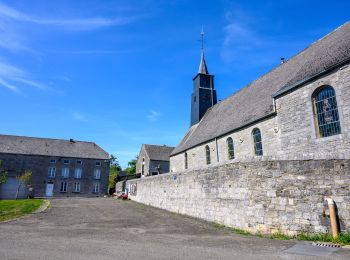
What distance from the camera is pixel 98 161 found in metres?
45.7

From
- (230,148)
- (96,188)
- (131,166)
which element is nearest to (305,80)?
(230,148)

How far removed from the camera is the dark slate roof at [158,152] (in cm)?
4084

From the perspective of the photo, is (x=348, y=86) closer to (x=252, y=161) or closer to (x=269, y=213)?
(x=252, y=161)

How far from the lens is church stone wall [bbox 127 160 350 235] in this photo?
325 inches

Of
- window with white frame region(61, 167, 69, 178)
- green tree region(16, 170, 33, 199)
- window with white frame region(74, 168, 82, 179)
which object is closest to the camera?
green tree region(16, 170, 33, 199)

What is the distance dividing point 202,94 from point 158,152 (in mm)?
14691

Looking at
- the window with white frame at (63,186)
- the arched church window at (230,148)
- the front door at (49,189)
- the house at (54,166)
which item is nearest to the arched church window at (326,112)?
the arched church window at (230,148)

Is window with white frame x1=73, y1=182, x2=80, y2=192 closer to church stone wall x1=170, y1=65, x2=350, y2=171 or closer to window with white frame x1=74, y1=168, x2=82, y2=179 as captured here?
window with white frame x1=74, y1=168, x2=82, y2=179

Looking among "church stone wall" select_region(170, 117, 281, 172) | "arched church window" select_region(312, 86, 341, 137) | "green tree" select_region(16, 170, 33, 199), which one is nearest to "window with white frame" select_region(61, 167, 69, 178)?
"green tree" select_region(16, 170, 33, 199)

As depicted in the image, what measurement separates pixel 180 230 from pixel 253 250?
357cm

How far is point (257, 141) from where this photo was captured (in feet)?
52.0

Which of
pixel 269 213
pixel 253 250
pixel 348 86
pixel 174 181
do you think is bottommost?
pixel 253 250

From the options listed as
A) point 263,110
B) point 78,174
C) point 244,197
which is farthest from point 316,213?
point 78,174

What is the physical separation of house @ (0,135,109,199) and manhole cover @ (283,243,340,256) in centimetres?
4060
